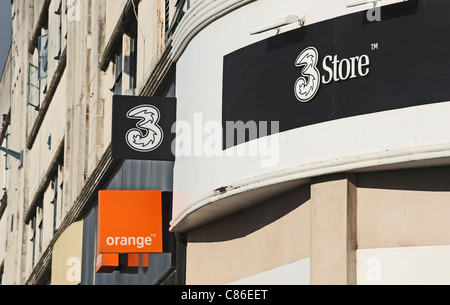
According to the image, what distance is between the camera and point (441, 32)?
1300 centimetres

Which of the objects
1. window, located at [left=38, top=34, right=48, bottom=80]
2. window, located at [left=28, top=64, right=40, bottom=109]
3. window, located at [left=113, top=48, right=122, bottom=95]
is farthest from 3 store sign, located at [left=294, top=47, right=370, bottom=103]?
window, located at [left=28, top=64, right=40, bottom=109]

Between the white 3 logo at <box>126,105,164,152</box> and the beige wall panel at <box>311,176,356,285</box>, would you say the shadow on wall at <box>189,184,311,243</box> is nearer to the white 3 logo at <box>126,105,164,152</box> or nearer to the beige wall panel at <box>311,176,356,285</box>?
the beige wall panel at <box>311,176,356,285</box>

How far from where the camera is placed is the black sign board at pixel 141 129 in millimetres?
18391

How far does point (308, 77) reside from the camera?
14.4 m

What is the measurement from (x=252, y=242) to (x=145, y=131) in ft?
12.5

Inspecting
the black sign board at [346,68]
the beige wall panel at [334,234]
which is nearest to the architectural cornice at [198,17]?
the black sign board at [346,68]

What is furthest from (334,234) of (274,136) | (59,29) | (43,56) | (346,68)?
(43,56)

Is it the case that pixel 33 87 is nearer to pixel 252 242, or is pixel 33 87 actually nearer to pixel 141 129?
pixel 141 129

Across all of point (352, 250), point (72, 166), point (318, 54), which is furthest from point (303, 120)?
point (72, 166)

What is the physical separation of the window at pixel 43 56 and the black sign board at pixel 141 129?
19.5 metres

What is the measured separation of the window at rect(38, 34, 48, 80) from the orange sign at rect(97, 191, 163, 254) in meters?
18.7

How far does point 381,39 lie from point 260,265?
3.76 meters

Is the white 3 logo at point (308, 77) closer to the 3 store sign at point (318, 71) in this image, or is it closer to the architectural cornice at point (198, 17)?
the 3 store sign at point (318, 71)
